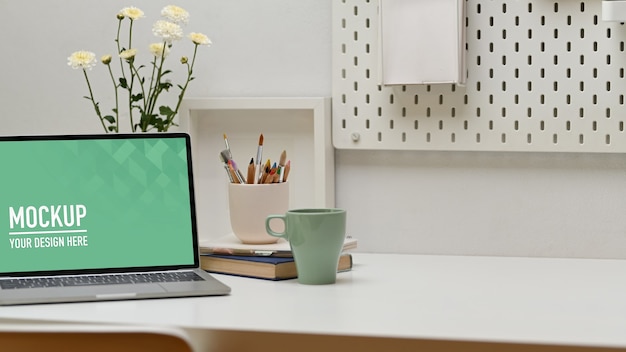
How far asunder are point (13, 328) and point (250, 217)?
1.92ft

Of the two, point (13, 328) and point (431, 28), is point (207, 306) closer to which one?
point (13, 328)

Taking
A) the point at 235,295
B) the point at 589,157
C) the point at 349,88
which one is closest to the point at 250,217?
the point at 235,295

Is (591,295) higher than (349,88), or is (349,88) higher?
(349,88)

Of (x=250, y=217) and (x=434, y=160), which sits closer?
(x=250, y=217)

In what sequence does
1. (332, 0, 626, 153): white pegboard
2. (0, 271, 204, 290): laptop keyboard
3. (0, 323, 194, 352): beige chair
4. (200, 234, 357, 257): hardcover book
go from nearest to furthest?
(0, 323, 194, 352): beige chair, (0, 271, 204, 290): laptop keyboard, (200, 234, 357, 257): hardcover book, (332, 0, 626, 153): white pegboard

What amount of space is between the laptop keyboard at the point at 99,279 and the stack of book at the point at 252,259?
7cm

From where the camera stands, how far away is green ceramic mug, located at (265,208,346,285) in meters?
1.21

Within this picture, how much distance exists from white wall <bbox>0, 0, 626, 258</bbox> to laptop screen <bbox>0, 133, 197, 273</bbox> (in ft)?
Answer: 2.35

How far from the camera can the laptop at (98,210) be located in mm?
1259

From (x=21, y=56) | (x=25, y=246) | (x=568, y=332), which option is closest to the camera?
(x=568, y=332)

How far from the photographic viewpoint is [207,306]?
1.09 meters

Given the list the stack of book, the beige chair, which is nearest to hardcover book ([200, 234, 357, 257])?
the stack of book

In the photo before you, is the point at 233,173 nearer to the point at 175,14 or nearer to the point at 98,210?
the point at 98,210

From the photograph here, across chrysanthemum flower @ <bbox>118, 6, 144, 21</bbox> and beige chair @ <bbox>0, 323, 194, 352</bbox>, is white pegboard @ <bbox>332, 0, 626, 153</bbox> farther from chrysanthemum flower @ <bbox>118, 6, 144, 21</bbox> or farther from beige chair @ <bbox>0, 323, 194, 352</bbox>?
beige chair @ <bbox>0, 323, 194, 352</bbox>
